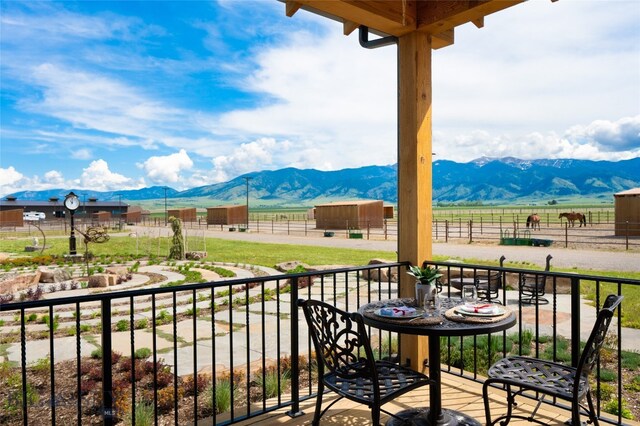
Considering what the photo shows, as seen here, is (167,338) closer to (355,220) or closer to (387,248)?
(387,248)

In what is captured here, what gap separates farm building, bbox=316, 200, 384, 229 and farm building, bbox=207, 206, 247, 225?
1467 cm

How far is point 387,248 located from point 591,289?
893 cm

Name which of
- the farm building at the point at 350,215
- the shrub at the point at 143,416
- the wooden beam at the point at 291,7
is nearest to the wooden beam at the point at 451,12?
the wooden beam at the point at 291,7

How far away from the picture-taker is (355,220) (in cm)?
3075

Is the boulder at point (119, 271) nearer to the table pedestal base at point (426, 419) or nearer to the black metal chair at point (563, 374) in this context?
the table pedestal base at point (426, 419)

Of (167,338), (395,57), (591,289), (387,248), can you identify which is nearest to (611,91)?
(395,57)

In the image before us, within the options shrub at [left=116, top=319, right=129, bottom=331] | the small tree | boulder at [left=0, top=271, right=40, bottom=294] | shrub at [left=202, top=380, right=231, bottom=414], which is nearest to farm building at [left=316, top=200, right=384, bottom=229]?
the small tree

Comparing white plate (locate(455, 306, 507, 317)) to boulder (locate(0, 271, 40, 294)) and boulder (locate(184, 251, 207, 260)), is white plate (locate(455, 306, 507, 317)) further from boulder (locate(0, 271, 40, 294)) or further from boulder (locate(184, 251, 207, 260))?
boulder (locate(184, 251, 207, 260))

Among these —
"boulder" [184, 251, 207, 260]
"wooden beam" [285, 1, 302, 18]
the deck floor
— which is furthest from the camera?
"boulder" [184, 251, 207, 260]

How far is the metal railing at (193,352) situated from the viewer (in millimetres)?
2338

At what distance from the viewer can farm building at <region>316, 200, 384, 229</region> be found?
3097 cm

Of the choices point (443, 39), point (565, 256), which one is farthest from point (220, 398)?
point (565, 256)

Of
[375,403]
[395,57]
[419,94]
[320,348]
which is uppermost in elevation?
[395,57]

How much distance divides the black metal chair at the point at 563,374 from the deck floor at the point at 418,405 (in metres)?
0.52
